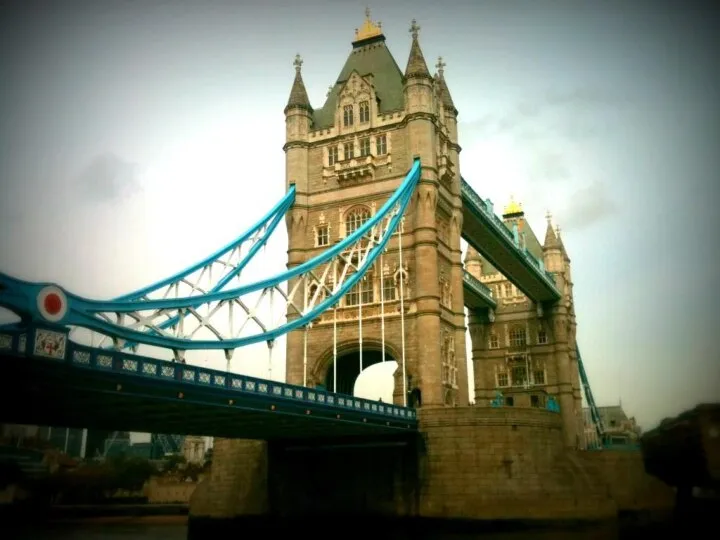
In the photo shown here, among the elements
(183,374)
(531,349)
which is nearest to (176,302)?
(183,374)

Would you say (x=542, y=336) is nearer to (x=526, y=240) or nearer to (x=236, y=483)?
(x=526, y=240)

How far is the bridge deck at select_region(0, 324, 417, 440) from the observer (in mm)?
19312

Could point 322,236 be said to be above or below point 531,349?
above

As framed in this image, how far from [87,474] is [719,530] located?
2990cm

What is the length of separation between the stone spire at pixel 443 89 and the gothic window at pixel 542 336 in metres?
28.8

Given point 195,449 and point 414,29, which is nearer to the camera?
point 414,29

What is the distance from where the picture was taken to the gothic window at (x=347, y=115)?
45562mm

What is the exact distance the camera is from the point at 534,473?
34562mm

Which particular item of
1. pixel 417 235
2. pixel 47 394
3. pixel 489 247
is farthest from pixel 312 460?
pixel 489 247

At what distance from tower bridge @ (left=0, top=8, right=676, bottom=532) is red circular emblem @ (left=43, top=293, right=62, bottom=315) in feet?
0.37

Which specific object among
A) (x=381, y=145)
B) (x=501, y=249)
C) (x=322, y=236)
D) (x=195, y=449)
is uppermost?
(x=381, y=145)

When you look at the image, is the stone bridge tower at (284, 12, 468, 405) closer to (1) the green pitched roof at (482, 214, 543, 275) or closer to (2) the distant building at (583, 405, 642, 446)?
(2) the distant building at (583, 405, 642, 446)

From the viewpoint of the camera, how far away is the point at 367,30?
4931cm

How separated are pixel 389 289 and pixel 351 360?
5910 mm
